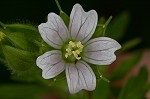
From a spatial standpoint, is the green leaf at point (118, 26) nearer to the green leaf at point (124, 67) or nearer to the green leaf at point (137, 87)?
the green leaf at point (124, 67)

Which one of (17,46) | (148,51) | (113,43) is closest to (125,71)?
(148,51)

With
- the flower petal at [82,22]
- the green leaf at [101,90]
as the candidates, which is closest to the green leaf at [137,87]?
the green leaf at [101,90]

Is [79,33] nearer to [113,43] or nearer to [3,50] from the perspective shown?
[113,43]

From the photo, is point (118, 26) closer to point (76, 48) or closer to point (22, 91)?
point (22, 91)

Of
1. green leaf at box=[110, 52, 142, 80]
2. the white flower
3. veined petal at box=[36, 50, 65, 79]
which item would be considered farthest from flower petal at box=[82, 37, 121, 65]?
green leaf at box=[110, 52, 142, 80]

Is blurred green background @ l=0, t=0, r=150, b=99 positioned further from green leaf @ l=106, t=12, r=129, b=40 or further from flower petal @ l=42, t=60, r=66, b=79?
flower petal @ l=42, t=60, r=66, b=79

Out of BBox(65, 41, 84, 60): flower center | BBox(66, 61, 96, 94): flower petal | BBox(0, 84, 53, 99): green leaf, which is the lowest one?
BBox(0, 84, 53, 99): green leaf
